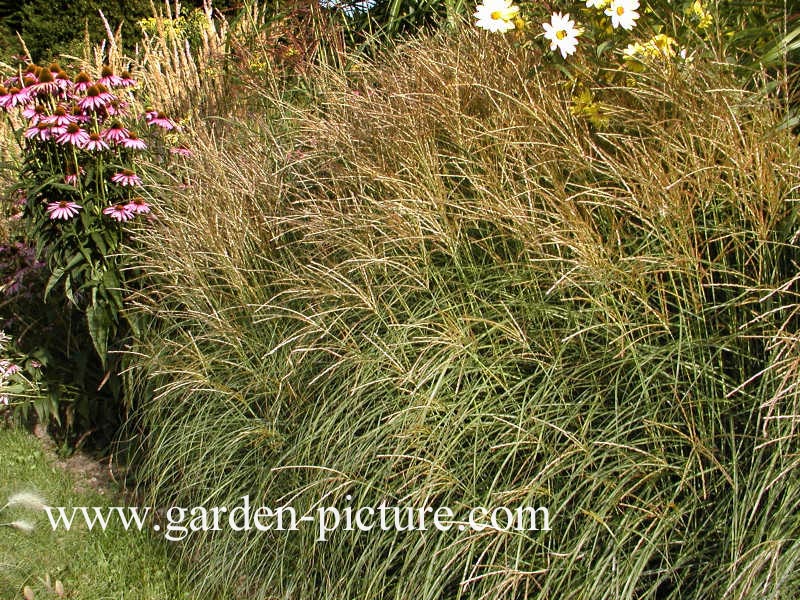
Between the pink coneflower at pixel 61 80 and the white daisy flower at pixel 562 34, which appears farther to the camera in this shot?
the pink coneflower at pixel 61 80

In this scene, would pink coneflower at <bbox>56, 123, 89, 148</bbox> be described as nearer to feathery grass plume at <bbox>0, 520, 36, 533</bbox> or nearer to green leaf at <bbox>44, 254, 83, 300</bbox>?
green leaf at <bbox>44, 254, 83, 300</bbox>

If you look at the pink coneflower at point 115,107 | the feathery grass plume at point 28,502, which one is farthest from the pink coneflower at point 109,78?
the feathery grass plume at point 28,502

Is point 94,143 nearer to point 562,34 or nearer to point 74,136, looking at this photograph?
point 74,136

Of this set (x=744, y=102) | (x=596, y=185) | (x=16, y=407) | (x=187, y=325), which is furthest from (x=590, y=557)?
(x=16, y=407)

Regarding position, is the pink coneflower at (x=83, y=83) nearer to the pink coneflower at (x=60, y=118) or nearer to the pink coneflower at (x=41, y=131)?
the pink coneflower at (x=60, y=118)

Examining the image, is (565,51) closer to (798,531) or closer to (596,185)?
(596,185)

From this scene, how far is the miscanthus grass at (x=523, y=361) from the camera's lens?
2.04 metres

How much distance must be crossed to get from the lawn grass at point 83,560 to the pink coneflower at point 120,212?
1284 mm

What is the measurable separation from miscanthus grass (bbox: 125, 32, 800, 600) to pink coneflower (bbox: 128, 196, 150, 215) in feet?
1.57

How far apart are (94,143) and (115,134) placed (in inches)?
5.1

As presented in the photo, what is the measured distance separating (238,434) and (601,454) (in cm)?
134

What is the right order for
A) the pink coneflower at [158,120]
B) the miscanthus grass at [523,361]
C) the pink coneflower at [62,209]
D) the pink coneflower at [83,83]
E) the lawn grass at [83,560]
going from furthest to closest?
the pink coneflower at [158,120] < the pink coneflower at [83,83] < the pink coneflower at [62,209] < the lawn grass at [83,560] < the miscanthus grass at [523,361]

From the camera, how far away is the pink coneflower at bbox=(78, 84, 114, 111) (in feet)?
12.1

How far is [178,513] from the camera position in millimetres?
3154
